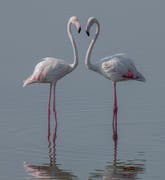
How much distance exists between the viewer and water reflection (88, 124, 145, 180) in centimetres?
988

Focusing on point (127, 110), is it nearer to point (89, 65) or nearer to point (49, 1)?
point (89, 65)

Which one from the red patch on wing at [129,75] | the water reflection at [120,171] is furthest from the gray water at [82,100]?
the red patch on wing at [129,75]

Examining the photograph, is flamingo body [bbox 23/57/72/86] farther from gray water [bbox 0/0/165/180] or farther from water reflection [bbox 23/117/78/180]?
water reflection [bbox 23/117/78/180]

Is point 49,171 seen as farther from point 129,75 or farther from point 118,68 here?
point 129,75

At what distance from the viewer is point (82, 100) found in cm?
1548

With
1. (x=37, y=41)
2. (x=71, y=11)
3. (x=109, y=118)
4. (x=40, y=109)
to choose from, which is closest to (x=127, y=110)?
(x=109, y=118)

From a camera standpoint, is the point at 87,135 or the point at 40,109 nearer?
the point at 87,135

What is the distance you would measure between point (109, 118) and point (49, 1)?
1516cm

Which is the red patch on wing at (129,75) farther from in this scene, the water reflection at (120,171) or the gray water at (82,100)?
the water reflection at (120,171)

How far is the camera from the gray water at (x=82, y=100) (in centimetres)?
1058

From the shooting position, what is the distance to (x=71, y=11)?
82.8 ft

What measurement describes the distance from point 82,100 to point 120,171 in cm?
533

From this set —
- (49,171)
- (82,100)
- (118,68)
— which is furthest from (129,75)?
(49,171)

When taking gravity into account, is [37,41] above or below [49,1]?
below
